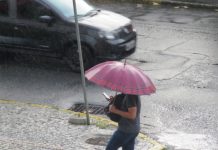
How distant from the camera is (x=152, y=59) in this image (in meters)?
13.8

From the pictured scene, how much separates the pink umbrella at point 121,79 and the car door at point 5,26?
22.2 feet

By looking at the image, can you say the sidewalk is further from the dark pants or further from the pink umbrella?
the pink umbrella

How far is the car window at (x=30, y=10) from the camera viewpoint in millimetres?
12805

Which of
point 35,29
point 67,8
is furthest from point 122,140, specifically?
point 67,8

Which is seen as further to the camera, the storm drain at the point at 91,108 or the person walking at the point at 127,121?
the storm drain at the point at 91,108

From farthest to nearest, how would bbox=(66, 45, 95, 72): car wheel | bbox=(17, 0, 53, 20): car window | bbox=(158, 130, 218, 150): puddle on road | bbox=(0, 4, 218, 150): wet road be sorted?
1. bbox=(17, 0, 53, 20): car window
2. bbox=(66, 45, 95, 72): car wheel
3. bbox=(0, 4, 218, 150): wet road
4. bbox=(158, 130, 218, 150): puddle on road

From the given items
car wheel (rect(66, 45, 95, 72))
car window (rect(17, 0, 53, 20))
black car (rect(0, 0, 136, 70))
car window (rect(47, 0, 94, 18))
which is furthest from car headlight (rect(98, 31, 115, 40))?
car window (rect(17, 0, 53, 20))

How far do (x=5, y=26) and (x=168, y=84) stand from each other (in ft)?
12.9

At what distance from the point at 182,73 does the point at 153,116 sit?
2.73 m

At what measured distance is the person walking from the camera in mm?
6566

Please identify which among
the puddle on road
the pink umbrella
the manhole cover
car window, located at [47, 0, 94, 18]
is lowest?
the puddle on road

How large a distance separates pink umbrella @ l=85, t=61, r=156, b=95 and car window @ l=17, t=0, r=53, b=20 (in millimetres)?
6436

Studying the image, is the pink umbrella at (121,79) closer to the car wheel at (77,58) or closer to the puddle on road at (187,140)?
the puddle on road at (187,140)

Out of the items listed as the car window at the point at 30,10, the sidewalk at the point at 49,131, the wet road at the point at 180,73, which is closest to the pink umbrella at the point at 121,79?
the sidewalk at the point at 49,131
